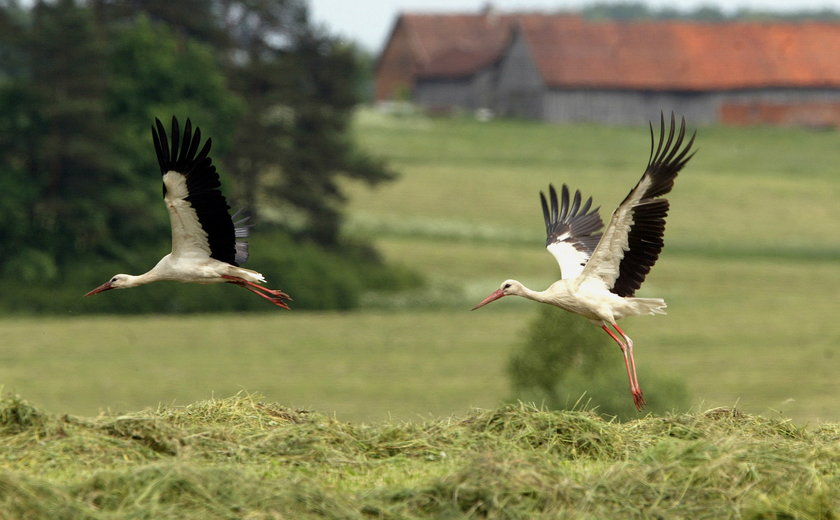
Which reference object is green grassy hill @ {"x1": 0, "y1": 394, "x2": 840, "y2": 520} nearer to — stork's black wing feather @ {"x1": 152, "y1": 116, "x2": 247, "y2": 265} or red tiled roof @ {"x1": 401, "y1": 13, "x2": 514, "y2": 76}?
stork's black wing feather @ {"x1": 152, "y1": 116, "x2": 247, "y2": 265}

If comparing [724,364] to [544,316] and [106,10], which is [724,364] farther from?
[106,10]

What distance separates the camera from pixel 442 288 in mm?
47062

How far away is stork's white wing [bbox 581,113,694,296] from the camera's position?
38.1 feet

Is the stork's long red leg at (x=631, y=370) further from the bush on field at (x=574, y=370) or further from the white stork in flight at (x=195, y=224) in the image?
the bush on field at (x=574, y=370)

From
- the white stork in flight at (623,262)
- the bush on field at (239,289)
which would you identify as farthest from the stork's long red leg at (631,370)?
the bush on field at (239,289)

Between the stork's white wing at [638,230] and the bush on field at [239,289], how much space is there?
96.5ft

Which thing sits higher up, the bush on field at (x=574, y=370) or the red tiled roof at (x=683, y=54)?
the red tiled roof at (x=683, y=54)

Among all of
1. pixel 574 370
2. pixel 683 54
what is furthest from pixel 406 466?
pixel 683 54

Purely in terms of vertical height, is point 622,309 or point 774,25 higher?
point 774,25

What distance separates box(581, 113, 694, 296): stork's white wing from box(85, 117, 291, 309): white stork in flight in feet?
8.91

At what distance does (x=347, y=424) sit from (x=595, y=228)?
460 centimetres

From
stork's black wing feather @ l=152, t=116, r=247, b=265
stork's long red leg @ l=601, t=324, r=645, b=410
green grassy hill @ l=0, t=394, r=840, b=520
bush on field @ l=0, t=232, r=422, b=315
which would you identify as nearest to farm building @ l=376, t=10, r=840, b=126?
bush on field @ l=0, t=232, r=422, b=315

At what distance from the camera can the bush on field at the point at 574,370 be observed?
86.2 feet

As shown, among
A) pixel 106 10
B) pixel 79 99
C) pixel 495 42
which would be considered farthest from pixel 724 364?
pixel 495 42
